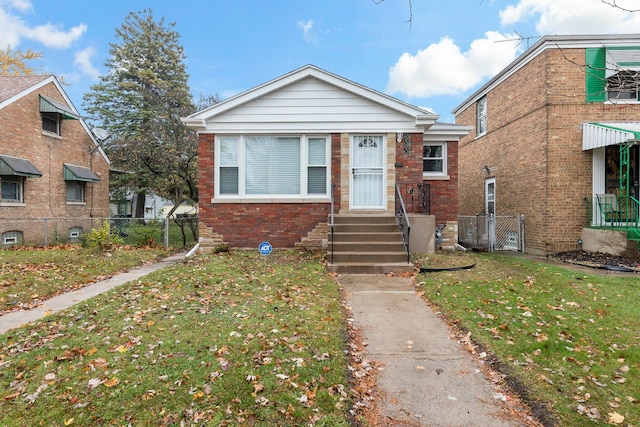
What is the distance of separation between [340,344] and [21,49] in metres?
32.8

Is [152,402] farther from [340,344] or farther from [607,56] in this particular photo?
[607,56]

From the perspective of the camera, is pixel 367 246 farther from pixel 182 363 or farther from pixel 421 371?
pixel 182 363

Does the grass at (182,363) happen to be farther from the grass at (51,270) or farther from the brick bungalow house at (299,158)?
the brick bungalow house at (299,158)

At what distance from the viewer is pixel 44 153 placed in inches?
581

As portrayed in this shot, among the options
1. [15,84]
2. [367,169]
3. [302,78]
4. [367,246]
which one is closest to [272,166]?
[302,78]

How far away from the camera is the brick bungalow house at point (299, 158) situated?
10461 mm

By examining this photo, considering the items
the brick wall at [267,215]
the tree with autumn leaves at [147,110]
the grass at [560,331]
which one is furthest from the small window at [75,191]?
the grass at [560,331]

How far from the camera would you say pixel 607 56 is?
10898 mm

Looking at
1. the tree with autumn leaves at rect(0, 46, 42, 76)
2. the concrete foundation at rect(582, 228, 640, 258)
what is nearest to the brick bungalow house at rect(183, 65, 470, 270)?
the concrete foundation at rect(582, 228, 640, 258)

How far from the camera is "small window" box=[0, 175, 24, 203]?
13164mm

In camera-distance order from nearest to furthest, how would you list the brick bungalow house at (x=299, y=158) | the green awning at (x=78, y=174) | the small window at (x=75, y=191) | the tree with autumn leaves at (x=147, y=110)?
1. the brick bungalow house at (x=299, y=158)
2. the green awning at (x=78, y=174)
3. the small window at (x=75, y=191)
4. the tree with autumn leaves at (x=147, y=110)

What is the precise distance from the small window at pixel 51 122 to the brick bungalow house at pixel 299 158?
934 centimetres

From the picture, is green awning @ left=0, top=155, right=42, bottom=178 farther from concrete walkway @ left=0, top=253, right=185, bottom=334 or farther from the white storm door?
the white storm door

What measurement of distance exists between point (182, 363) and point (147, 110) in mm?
24402
